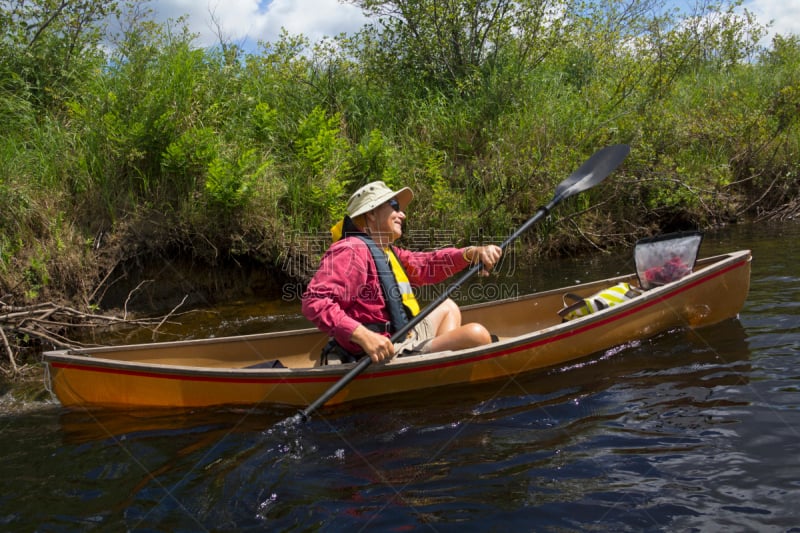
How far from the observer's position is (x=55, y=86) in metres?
8.42

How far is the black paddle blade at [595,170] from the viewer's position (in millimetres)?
5594

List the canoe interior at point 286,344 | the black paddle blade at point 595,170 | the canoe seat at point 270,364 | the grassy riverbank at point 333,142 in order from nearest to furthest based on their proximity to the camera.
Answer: the canoe seat at point 270,364 < the canoe interior at point 286,344 < the black paddle blade at point 595,170 < the grassy riverbank at point 333,142

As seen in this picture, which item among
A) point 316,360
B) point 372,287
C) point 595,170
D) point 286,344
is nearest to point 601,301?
point 595,170

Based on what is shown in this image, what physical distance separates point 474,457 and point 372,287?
135 centimetres

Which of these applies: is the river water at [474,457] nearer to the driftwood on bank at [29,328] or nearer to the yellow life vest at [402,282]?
the yellow life vest at [402,282]

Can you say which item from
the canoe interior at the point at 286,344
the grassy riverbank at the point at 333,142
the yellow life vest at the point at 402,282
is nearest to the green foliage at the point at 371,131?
the grassy riverbank at the point at 333,142

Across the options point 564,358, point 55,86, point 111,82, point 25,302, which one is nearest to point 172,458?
point 564,358

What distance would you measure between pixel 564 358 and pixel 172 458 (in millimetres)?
2796

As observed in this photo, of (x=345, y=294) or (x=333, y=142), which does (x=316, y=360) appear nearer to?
(x=345, y=294)

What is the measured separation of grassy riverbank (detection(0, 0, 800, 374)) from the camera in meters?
6.85

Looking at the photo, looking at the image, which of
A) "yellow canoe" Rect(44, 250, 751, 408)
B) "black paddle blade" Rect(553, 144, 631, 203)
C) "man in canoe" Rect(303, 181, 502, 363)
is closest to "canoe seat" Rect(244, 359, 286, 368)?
"yellow canoe" Rect(44, 250, 751, 408)

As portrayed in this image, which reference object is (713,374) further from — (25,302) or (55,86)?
(55,86)

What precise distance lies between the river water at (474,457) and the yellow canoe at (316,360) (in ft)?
0.38

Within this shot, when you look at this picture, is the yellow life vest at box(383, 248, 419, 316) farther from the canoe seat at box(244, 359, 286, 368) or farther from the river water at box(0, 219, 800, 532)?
the canoe seat at box(244, 359, 286, 368)
